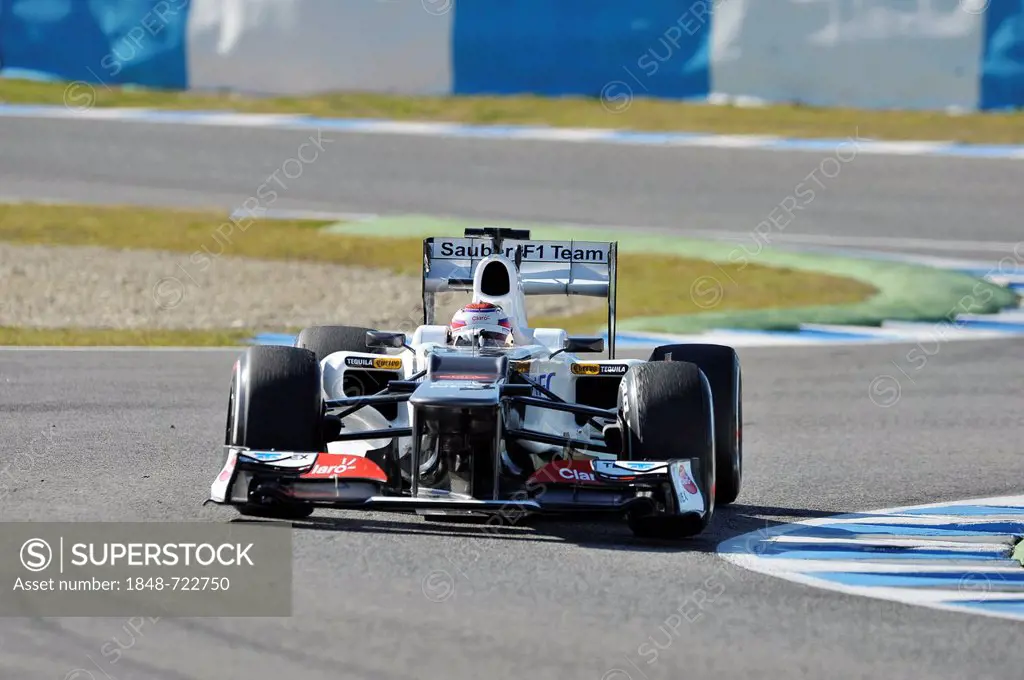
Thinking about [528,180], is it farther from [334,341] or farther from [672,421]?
[672,421]

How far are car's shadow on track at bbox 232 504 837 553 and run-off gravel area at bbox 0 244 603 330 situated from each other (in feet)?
21.7

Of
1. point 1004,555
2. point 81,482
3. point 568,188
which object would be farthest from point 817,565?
point 568,188

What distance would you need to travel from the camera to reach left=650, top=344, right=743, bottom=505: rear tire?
8719 millimetres

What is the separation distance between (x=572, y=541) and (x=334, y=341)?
2.43 m

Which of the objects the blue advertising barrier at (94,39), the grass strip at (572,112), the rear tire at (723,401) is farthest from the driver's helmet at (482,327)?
the blue advertising barrier at (94,39)

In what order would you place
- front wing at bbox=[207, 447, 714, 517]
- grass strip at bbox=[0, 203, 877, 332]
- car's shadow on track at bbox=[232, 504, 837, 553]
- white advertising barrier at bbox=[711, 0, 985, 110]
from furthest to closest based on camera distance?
white advertising barrier at bbox=[711, 0, 985, 110] < grass strip at bbox=[0, 203, 877, 332] < car's shadow on track at bbox=[232, 504, 837, 553] < front wing at bbox=[207, 447, 714, 517]

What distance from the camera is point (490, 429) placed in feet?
24.9

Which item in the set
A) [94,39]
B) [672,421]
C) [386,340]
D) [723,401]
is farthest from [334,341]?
[94,39]

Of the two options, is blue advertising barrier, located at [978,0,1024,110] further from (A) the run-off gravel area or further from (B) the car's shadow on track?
(B) the car's shadow on track

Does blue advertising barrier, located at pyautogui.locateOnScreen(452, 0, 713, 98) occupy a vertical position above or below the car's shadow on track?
above

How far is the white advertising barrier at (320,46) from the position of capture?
23.8m

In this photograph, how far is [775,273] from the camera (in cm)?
1764

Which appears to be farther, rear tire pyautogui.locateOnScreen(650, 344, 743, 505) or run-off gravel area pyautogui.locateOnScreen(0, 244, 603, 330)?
run-off gravel area pyautogui.locateOnScreen(0, 244, 603, 330)

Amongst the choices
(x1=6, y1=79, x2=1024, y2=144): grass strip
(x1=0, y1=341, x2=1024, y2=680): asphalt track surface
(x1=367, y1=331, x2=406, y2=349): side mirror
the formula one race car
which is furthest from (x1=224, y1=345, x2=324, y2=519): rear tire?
(x1=6, y1=79, x2=1024, y2=144): grass strip
